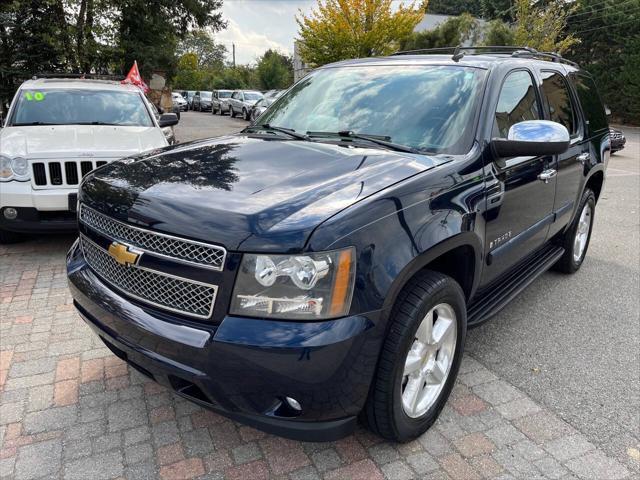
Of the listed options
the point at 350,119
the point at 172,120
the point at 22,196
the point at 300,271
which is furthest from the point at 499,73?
the point at 172,120

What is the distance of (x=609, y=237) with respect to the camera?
648 centimetres

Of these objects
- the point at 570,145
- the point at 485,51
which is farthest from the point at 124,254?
the point at 570,145

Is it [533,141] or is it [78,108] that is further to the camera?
[78,108]

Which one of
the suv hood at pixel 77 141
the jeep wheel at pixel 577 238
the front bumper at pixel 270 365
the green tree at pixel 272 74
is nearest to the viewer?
the front bumper at pixel 270 365

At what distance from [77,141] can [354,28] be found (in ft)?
53.1

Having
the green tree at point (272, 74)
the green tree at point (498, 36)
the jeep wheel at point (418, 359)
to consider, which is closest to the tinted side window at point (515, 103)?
the jeep wheel at point (418, 359)

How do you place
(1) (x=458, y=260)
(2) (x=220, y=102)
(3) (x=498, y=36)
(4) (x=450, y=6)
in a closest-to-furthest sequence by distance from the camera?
1. (1) (x=458, y=260)
2. (3) (x=498, y=36)
3. (2) (x=220, y=102)
4. (4) (x=450, y=6)

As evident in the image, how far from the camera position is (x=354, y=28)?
62.8 feet

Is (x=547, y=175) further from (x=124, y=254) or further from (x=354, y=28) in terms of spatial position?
(x=354, y=28)

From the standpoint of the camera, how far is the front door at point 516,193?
2.88 m

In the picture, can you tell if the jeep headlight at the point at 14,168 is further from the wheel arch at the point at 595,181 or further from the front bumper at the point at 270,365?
the wheel arch at the point at 595,181

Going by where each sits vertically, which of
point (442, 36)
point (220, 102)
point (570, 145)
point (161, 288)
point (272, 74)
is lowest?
point (220, 102)

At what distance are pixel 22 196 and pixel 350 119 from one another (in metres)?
3.34

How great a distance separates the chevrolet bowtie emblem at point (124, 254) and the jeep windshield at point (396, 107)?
1.36 meters
